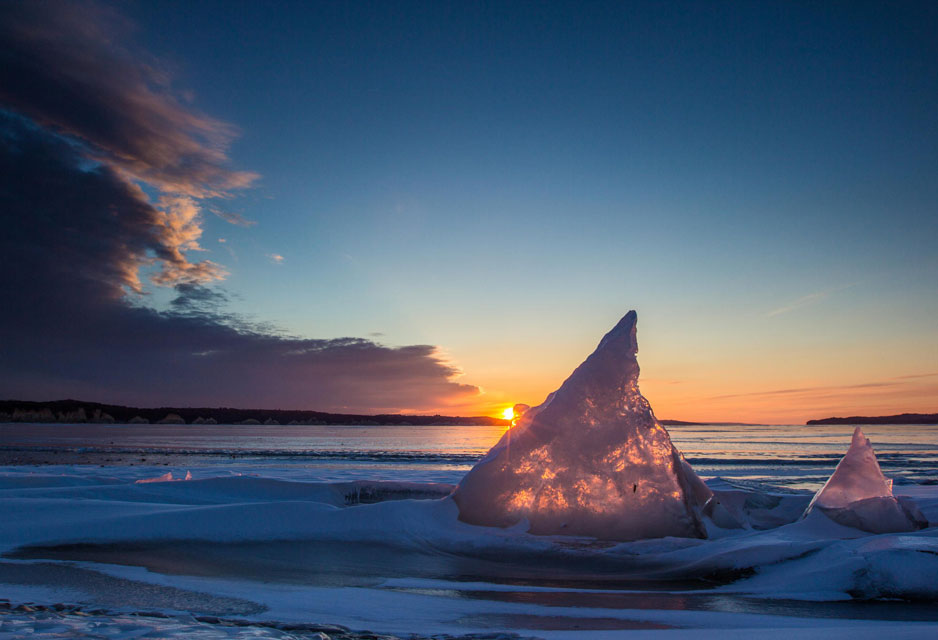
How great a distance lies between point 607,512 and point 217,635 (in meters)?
4.22

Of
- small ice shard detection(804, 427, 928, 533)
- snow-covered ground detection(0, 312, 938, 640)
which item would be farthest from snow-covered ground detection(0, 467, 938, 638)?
small ice shard detection(804, 427, 928, 533)

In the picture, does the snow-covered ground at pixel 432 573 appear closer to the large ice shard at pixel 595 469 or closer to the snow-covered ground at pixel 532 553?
the snow-covered ground at pixel 532 553

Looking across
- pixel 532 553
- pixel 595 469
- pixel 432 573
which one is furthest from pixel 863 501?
pixel 432 573

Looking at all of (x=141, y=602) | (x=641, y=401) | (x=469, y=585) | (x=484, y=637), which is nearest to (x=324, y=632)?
(x=484, y=637)

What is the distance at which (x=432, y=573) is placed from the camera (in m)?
4.48

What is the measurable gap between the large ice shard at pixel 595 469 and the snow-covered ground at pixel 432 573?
0.29m

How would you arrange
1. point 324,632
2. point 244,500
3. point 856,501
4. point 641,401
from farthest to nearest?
point 244,500 < point 641,401 < point 856,501 < point 324,632

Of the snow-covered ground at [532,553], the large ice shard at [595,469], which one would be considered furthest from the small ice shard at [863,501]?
the large ice shard at [595,469]

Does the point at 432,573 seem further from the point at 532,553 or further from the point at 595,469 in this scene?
the point at 595,469

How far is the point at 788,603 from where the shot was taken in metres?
3.60

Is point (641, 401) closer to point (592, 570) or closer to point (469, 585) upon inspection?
point (592, 570)

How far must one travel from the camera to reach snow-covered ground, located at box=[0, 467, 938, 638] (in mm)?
2996

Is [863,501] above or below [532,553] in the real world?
above

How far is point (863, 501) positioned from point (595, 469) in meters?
2.59
